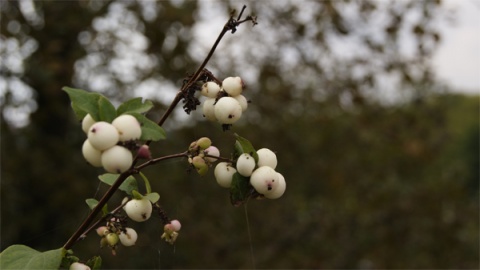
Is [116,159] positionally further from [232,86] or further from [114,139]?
[232,86]

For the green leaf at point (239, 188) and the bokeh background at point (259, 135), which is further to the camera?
the bokeh background at point (259, 135)

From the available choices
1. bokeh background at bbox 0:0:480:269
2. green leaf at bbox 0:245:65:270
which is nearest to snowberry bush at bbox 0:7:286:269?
green leaf at bbox 0:245:65:270

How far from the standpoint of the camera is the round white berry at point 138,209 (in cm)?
48

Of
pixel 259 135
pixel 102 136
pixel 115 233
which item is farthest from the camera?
pixel 259 135

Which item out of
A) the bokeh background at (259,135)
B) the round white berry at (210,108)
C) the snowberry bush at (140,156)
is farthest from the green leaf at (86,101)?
the bokeh background at (259,135)

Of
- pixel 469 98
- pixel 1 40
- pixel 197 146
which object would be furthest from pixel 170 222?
pixel 469 98

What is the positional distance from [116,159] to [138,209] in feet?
0.28

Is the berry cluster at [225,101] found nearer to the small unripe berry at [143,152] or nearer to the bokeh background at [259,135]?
the small unripe berry at [143,152]

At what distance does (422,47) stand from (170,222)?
263 cm

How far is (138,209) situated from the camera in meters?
0.48

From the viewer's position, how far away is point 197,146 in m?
0.49

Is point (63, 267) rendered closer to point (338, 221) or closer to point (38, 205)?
point (38, 205)

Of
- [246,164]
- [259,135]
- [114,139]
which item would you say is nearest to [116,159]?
[114,139]

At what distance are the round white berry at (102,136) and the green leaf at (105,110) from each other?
0.06 feet
